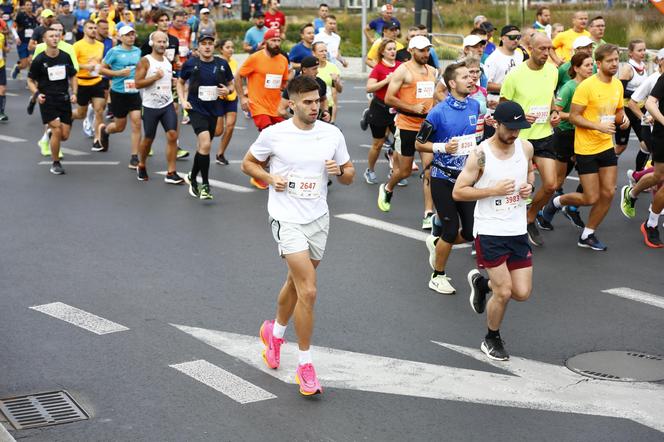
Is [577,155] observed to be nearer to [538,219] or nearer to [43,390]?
[538,219]

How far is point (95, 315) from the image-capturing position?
28.2 ft

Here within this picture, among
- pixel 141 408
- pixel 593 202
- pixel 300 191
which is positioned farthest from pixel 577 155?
pixel 141 408

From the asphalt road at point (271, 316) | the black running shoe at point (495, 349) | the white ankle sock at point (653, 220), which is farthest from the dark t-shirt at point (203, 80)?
the black running shoe at point (495, 349)

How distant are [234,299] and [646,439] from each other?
3835 millimetres

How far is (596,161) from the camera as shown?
36.2 feet

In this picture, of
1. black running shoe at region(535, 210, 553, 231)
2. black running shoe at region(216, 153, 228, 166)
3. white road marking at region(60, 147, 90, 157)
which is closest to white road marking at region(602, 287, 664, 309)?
black running shoe at region(535, 210, 553, 231)

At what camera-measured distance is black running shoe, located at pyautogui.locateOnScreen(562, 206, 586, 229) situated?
39.6ft

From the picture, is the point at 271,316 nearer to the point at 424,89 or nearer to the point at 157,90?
the point at 424,89

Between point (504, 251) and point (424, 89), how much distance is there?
5.17 meters

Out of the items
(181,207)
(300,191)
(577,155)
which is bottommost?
(181,207)

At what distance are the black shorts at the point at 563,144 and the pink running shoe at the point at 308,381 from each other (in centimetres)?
586

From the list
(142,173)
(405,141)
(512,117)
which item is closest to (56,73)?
(142,173)

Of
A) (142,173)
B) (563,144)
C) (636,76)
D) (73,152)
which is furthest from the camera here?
(73,152)

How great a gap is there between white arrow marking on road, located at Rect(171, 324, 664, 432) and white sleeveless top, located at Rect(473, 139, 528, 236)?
33.2 inches
